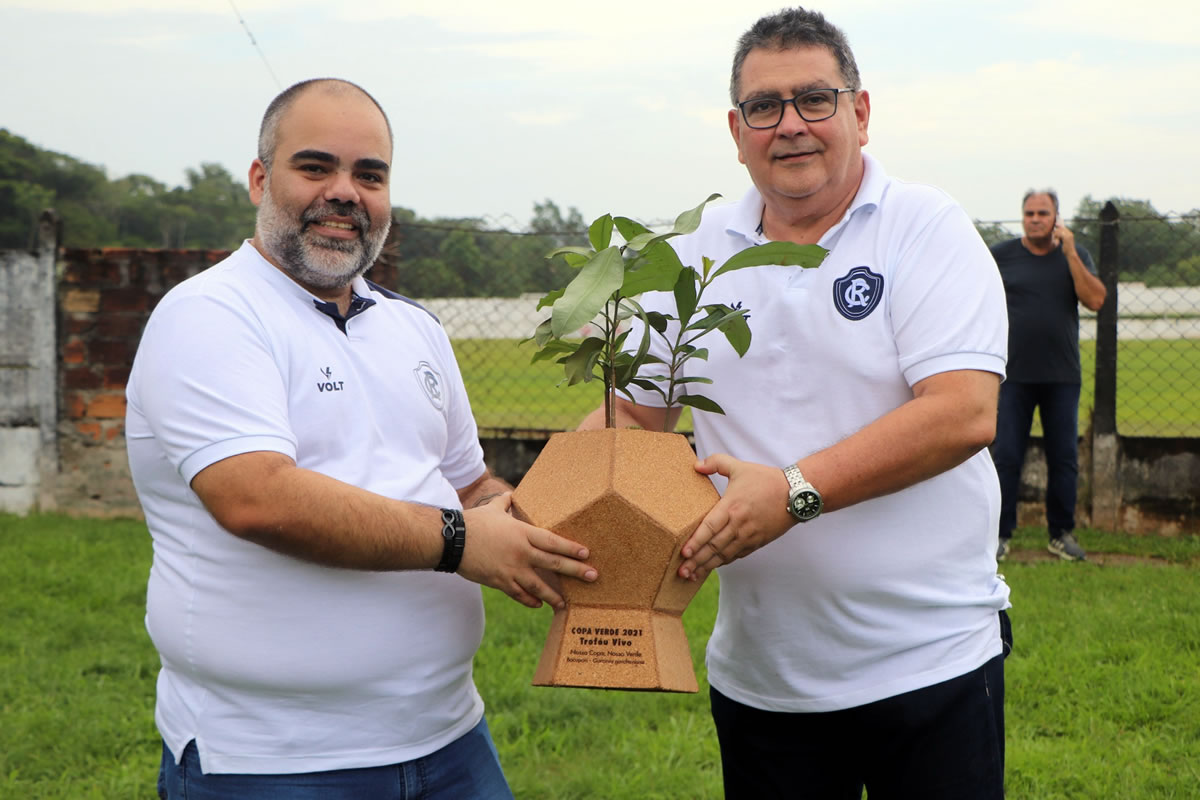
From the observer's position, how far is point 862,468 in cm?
179

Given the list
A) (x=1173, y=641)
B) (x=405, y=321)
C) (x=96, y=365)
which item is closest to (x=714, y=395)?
(x=405, y=321)

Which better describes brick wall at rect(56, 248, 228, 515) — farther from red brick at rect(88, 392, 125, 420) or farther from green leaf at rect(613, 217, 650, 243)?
green leaf at rect(613, 217, 650, 243)

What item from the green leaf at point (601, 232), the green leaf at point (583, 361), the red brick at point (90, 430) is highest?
the green leaf at point (601, 232)

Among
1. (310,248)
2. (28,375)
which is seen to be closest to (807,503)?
(310,248)

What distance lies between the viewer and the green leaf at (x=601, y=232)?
1947mm

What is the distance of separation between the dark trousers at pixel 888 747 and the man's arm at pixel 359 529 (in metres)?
0.55

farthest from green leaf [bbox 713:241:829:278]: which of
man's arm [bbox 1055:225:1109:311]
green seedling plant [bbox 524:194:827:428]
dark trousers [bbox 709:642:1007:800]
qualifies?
man's arm [bbox 1055:225:1109:311]

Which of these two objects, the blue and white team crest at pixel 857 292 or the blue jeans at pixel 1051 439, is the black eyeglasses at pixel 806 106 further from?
the blue jeans at pixel 1051 439

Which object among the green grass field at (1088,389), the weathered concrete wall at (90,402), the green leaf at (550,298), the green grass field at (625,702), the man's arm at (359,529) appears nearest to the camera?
the man's arm at (359,529)

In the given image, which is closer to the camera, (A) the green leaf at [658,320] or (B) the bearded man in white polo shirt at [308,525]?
(B) the bearded man in white polo shirt at [308,525]

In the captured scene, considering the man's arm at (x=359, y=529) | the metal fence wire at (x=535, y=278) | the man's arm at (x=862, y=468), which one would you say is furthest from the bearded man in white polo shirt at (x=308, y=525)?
the metal fence wire at (x=535, y=278)

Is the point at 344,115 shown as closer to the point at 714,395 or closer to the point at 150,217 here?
the point at 714,395

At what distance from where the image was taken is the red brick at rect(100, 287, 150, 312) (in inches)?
242

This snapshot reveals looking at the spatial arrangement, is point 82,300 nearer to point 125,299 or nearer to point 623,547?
point 125,299
